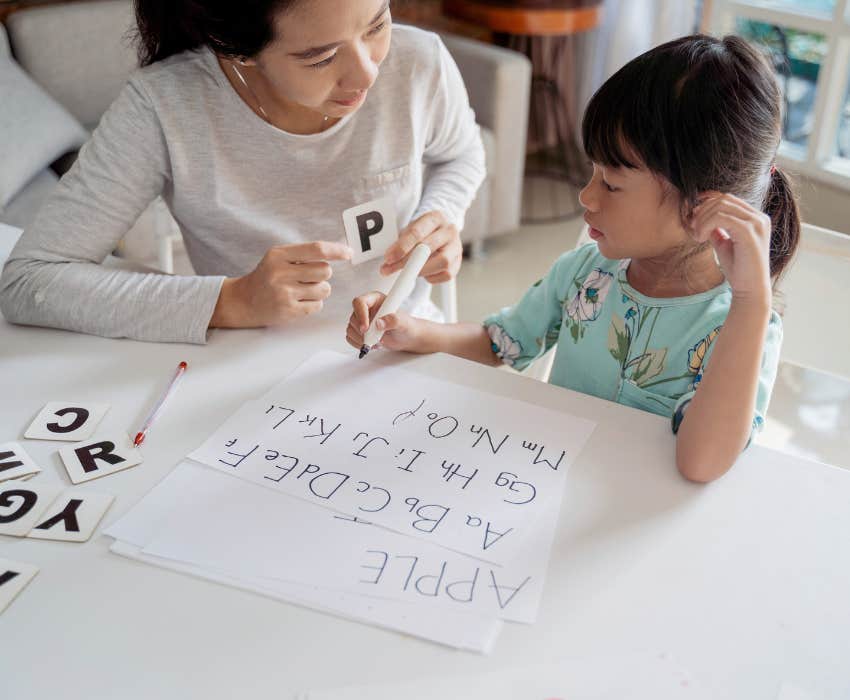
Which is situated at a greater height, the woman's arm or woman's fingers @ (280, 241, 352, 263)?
woman's fingers @ (280, 241, 352, 263)

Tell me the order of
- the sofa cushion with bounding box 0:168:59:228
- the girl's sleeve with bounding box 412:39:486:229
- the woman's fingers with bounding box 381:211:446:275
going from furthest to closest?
the sofa cushion with bounding box 0:168:59:228
the girl's sleeve with bounding box 412:39:486:229
the woman's fingers with bounding box 381:211:446:275

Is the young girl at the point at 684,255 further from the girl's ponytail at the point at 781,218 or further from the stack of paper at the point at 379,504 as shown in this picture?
the stack of paper at the point at 379,504

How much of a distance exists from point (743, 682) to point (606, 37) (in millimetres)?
3015

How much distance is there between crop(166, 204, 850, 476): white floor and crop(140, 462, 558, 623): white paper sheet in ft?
4.74

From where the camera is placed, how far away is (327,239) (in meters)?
1.26

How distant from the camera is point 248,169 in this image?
117 cm

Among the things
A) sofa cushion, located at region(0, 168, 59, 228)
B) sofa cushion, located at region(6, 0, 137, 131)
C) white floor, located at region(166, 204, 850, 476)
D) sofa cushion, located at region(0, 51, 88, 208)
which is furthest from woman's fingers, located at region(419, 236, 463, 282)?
sofa cushion, located at region(6, 0, 137, 131)

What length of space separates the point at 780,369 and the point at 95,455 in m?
1.88

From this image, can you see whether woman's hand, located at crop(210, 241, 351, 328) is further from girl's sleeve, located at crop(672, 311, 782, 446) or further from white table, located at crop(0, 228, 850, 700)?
girl's sleeve, located at crop(672, 311, 782, 446)

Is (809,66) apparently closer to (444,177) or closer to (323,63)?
(444,177)

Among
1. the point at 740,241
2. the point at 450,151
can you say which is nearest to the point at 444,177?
the point at 450,151

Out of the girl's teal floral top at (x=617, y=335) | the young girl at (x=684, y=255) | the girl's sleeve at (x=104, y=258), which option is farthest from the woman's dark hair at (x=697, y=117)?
the girl's sleeve at (x=104, y=258)

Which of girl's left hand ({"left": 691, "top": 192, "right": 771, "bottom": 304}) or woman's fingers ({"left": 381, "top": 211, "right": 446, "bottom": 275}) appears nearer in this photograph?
girl's left hand ({"left": 691, "top": 192, "right": 771, "bottom": 304})

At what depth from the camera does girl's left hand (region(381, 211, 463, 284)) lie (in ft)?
3.58
